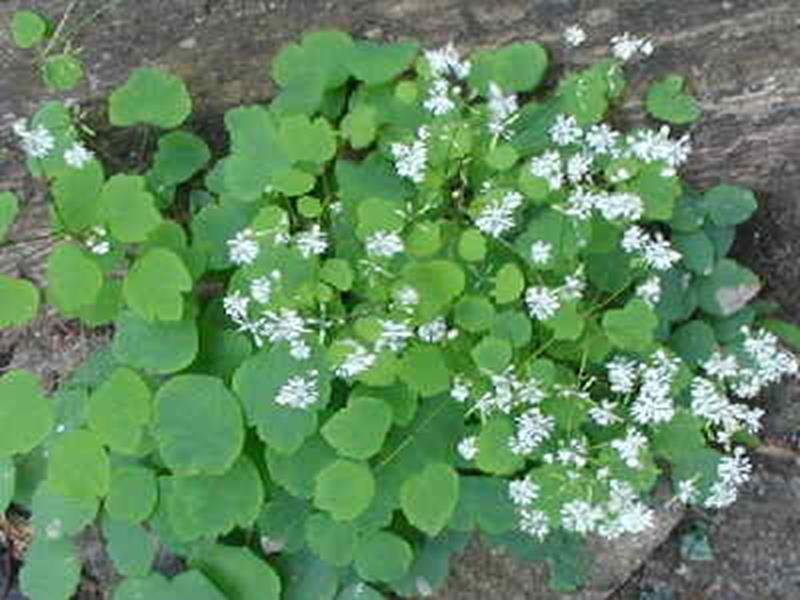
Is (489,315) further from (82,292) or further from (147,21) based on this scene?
(147,21)

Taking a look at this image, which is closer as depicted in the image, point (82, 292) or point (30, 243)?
point (82, 292)

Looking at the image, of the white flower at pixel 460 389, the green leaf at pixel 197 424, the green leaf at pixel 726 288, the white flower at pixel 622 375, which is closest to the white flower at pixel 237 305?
the green leaf at pixel 197 424

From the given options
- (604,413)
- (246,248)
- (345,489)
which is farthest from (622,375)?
(246,248)

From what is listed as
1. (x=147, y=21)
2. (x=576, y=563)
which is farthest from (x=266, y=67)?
(x=576, y=563)

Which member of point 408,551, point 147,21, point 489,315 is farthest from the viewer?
point 147,21

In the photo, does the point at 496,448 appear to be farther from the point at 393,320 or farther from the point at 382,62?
the point at 382,62

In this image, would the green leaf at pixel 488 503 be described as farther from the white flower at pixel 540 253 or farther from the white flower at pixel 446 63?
the white flower at pixel 446 63

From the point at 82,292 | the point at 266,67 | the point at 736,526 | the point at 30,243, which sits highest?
the point at 266,67
